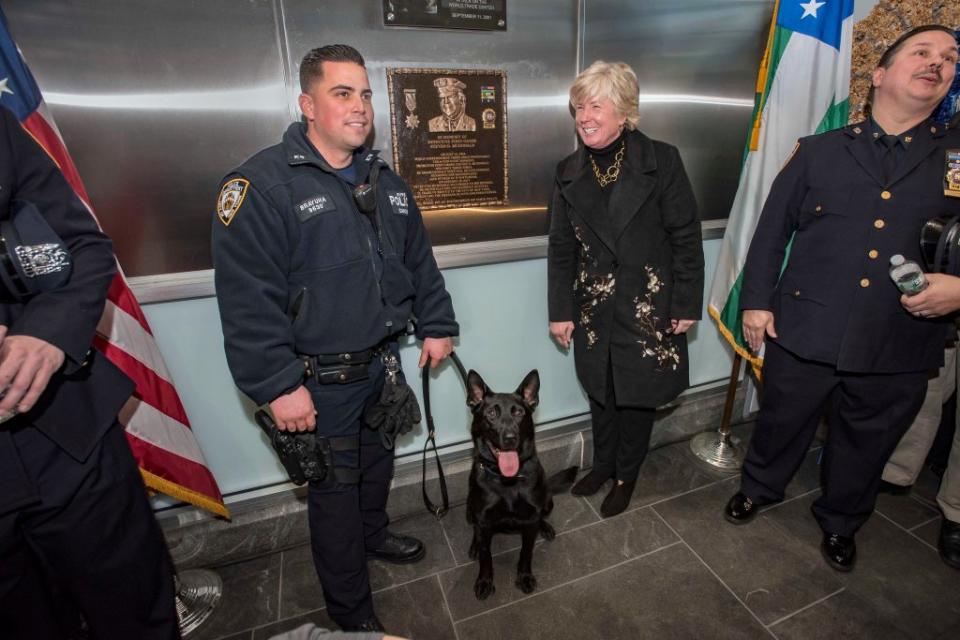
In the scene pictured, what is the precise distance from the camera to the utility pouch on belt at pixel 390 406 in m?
1.74

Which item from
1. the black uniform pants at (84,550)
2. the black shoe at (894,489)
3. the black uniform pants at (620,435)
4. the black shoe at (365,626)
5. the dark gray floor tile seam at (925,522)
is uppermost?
the black uniform pants at (84,550)

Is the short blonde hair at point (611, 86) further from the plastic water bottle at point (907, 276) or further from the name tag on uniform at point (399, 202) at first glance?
the plastic water bottle at point (907, 276)

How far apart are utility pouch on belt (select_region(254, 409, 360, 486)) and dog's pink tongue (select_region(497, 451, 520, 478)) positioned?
0.63m

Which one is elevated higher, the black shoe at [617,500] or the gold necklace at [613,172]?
the gold necklace at [613,172]

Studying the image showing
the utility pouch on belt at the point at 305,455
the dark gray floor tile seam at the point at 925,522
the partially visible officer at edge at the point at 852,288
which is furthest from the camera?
the dark gray floor tile seam at the point at 925,522

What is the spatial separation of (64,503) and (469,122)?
6.45 ft

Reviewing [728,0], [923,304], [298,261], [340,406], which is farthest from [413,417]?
[728,0]

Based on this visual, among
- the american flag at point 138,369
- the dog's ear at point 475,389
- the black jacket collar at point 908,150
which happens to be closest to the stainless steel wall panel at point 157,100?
the american flag at point 138,369

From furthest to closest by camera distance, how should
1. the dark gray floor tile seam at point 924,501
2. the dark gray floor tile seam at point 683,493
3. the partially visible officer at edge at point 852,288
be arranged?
the dark gray floor tile seam at point 683,493
the dark gray floor tile seam at point 924,501
the partially visible officer at edge at point 852,288

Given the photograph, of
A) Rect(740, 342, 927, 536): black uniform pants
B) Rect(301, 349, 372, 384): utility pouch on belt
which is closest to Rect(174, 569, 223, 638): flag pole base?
Rect(301, 349, 372, 384): utility pouch on belt

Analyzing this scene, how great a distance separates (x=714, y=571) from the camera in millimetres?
2086

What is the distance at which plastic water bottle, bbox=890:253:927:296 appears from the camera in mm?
1633

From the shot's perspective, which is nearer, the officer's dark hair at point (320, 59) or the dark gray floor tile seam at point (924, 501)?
the officer's dark hair at point (320, 59)

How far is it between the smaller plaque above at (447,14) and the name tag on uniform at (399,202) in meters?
0.77
